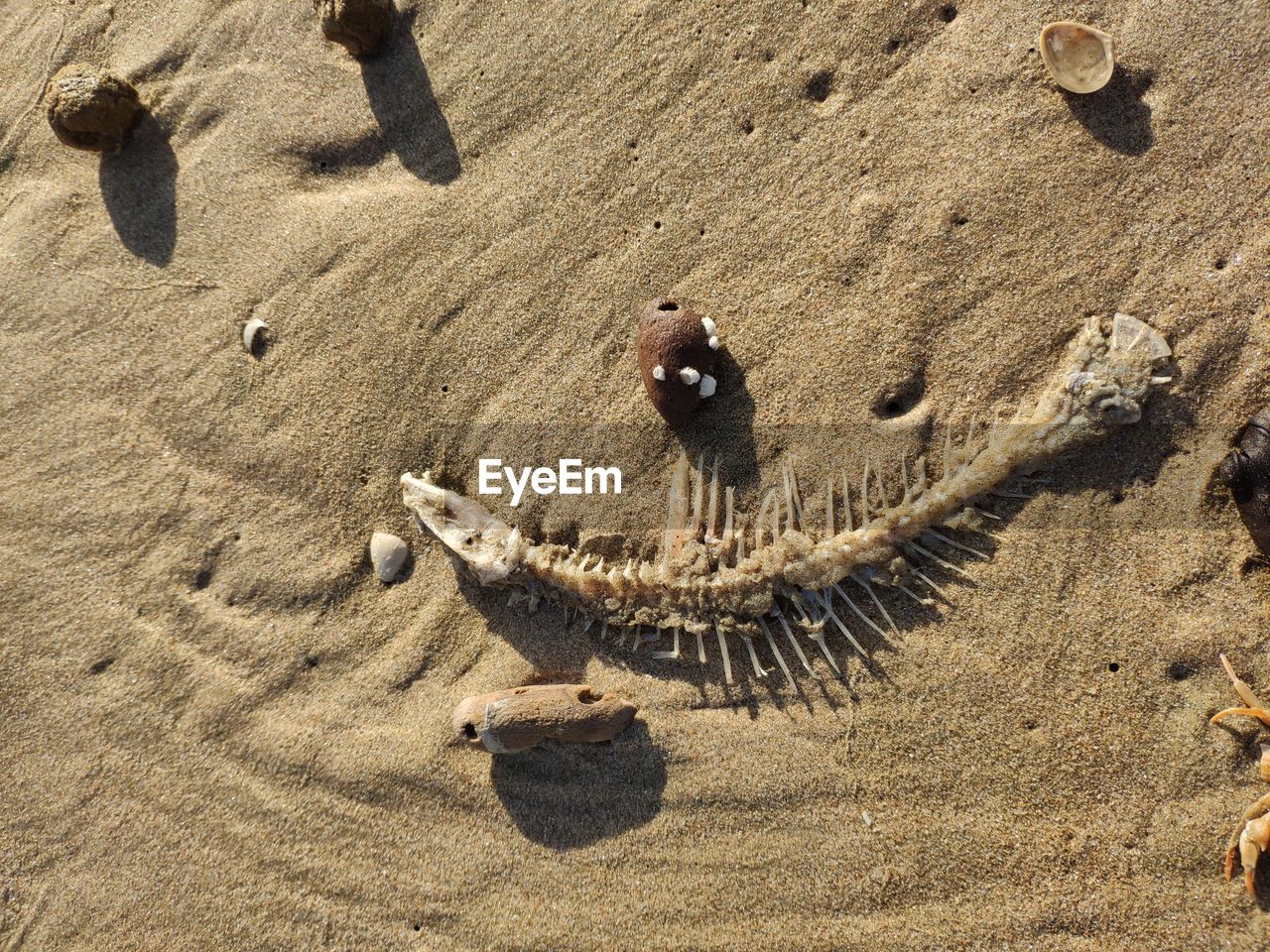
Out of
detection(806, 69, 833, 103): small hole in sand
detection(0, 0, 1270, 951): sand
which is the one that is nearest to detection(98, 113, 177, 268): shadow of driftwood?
detection(0, 0, 1270, 951): sand

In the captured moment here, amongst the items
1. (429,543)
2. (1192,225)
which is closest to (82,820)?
(429,543)

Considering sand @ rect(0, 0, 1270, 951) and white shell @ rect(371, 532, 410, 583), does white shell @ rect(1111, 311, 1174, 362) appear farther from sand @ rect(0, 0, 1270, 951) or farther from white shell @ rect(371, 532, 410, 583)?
white shell @ rect(371, 532, 410, 583)

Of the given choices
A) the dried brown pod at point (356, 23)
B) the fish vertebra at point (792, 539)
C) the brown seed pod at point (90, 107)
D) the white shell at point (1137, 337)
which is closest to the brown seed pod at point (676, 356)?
the fish vertebra at point (792, 539)

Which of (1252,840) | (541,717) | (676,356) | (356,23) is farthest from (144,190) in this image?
(1252,840)

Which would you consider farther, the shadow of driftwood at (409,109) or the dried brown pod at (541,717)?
the shadow of driftwood at (409,109)

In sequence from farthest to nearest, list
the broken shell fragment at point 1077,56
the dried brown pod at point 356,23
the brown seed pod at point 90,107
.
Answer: the brown seed pod at point 90,107 < the dried brown pod at point 356,23 < the broken shell fragment at point 1077,56

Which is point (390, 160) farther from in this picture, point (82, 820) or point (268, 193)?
point (82, 820)

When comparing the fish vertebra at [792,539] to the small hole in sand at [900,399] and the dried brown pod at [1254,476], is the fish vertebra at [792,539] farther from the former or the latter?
the dried brown pod at [1254,476]
